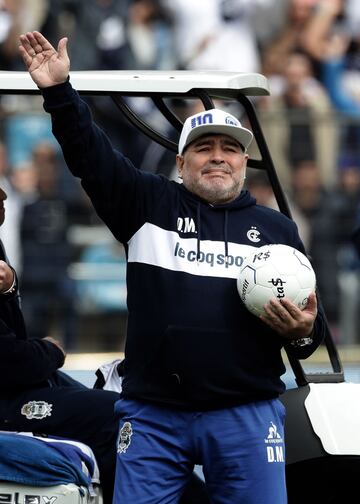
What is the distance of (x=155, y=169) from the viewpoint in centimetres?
936

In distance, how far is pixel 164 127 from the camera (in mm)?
9727

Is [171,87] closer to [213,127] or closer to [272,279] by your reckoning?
[213,127]

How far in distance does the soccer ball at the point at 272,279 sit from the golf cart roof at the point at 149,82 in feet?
2.58

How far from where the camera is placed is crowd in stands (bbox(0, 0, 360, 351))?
370 inches

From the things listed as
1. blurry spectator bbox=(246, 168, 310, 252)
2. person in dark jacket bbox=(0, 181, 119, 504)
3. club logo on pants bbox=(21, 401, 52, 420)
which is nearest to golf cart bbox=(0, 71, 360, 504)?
person in dark jacket bbox=(0, 181, 119, 504)

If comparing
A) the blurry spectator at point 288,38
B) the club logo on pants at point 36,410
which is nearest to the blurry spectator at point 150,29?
the blurry spectator at point 288,38

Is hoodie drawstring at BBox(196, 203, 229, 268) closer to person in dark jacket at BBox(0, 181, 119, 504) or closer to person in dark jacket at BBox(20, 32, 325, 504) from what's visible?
person in dark jacket at BBox(20, 32, 325, 504)

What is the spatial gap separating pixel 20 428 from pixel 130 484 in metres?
0.64

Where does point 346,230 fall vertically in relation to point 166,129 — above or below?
below

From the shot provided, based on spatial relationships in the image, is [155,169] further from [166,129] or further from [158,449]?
[158,449]

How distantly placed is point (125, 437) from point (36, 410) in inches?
21.0

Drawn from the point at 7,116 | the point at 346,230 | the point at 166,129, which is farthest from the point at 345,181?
the point at 7,116

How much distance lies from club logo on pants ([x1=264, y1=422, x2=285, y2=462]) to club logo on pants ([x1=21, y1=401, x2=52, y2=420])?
0.88m

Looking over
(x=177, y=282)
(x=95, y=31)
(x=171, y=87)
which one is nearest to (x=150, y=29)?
(x=95, y=31)
